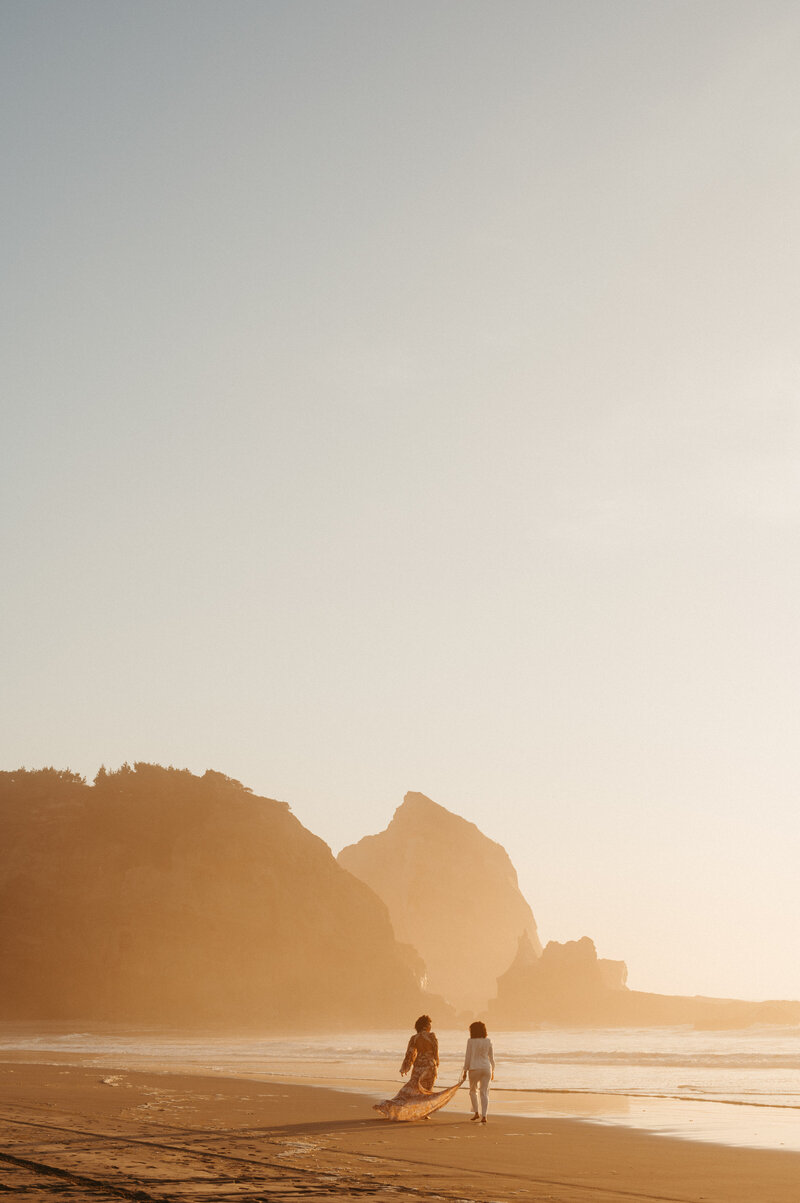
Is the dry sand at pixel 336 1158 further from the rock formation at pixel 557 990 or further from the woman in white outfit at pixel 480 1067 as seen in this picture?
the rock formation at pixel 557 990

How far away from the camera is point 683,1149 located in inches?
587

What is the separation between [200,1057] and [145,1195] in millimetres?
40154

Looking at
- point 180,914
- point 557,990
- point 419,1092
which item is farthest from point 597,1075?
point 557,990

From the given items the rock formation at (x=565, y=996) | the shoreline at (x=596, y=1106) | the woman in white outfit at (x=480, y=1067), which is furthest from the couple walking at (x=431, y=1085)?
the rock formation at (x=565, y=996)

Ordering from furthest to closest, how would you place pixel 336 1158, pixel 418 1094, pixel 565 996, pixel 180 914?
pixel 565 996 → pixel 180 914 → pixel 418 1094 → pixel 336 1158

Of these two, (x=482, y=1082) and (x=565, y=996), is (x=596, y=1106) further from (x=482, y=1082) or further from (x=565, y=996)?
(x=565, y=996)

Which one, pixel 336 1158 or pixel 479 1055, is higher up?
pixel 479 1055

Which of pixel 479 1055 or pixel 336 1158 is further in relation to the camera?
pixel 479 1055

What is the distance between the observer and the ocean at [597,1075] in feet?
65.6

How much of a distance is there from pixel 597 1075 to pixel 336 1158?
26.8m

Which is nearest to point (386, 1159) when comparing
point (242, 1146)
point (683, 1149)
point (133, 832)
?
point (242, 1146)

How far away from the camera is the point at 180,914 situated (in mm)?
101000

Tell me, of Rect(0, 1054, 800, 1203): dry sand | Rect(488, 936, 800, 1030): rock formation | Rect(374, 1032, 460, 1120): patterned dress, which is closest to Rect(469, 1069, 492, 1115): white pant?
Rect(374, 1032, 460, 1120): patterned dress

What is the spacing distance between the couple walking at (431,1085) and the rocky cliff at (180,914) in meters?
81.1
